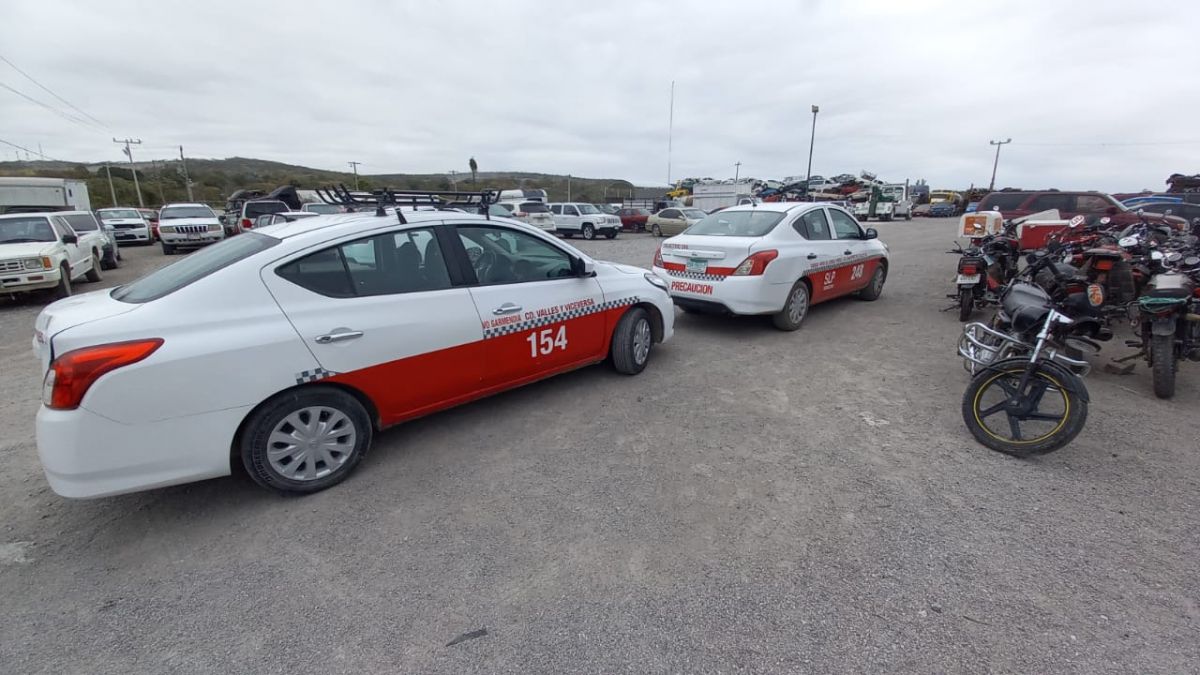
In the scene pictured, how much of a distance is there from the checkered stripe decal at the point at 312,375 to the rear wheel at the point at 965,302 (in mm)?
7407

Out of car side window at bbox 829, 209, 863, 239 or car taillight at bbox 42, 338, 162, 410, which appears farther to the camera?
car side window at bbox 829, 209, 863, 239

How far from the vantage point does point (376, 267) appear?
10.9 ft

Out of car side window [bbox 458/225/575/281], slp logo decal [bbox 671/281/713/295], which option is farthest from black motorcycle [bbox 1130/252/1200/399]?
car side window [bbox 458/225/575/281]

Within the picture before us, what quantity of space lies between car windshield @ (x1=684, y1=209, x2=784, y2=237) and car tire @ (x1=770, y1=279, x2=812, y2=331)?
2.67 feet

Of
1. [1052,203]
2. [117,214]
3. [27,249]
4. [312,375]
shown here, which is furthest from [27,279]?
[1052,203]

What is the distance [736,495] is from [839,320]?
493cm

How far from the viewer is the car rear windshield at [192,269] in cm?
287

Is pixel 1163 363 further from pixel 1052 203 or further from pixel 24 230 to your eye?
pixel 24 230

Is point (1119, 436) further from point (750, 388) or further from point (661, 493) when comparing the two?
point (661, 493)

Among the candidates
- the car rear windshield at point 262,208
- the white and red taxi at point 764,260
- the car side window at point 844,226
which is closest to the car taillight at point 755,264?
the white and red taxi at point 764,260

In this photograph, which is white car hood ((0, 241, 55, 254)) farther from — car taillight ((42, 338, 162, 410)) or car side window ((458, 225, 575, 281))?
car side window ((458, 225, 575, 281))

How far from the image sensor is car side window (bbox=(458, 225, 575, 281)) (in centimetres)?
380

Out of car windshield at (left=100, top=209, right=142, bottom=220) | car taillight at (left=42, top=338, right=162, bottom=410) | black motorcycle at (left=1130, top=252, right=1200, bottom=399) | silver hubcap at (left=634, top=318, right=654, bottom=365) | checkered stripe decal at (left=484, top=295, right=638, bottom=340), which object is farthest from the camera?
car windshield at (left=100, top=209, right=142, bottom=220)

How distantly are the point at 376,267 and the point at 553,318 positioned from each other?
1.38 metres
